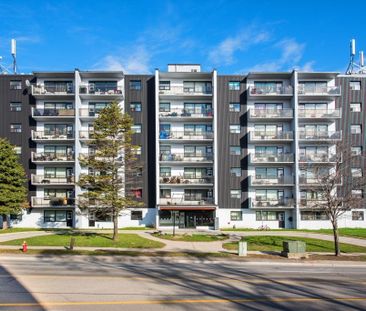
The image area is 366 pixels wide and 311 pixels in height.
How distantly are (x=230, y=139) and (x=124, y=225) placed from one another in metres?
17.4

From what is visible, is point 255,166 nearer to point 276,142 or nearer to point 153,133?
point 276,142

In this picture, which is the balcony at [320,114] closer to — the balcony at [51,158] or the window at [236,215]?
the window at [236,215]

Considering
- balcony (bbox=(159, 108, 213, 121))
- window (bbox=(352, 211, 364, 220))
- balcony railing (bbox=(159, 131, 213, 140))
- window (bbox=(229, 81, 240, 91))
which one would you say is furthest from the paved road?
window (bbox=(229, 81, 240, 91))

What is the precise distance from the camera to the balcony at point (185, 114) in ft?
136

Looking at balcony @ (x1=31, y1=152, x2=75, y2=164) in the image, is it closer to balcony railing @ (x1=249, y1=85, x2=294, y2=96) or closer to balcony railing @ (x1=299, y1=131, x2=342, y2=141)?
balcony railing @ (x1=249, y1=85, x2=294, y2=96)

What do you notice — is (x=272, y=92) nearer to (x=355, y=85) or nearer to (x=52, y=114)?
(x=355, y=85)

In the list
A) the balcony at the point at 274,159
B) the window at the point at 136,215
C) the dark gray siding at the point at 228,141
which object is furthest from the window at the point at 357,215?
the window at the point at 136,215

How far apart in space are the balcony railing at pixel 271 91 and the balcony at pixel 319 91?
145cm

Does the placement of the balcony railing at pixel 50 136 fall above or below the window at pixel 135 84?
below

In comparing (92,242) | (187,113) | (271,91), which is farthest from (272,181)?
(92,242)

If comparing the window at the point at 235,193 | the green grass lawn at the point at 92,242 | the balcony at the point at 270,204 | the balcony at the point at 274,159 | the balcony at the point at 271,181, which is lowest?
the green grass lawn at the point at 92,242

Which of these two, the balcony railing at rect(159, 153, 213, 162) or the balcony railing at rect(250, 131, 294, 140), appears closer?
the balcony railing at rect(159, 153, 213, 162)

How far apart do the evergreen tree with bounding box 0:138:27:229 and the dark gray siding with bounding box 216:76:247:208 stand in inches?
941

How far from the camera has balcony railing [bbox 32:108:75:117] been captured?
134 ft
